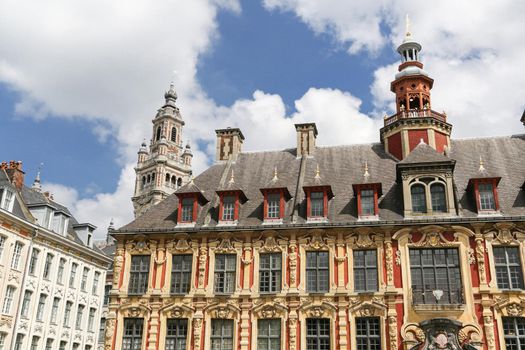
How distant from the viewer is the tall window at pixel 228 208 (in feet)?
96.2

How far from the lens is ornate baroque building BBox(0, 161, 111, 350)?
112 feet

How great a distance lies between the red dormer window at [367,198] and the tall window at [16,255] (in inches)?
883

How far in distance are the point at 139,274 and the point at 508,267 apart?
18.7 metres

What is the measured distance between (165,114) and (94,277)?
6594 centimetres

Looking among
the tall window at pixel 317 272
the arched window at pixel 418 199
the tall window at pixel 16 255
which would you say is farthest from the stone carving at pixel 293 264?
the tall window at pixel 16 255

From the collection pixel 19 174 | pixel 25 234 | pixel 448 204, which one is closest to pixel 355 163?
pixel 448 204

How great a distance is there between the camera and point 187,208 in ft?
98.3

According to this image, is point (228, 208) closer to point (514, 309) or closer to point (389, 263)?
point (389, 263)

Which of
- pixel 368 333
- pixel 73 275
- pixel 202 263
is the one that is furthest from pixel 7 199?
pixel 368 333

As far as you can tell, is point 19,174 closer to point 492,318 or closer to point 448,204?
point 448,204

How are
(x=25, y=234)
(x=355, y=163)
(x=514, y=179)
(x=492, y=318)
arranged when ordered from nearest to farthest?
(x=492, y=318), (x=514, y=179), (x=355, y=163), (x=25, y=234)

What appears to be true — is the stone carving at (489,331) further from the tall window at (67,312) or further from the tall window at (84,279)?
the tall window at (84,279)

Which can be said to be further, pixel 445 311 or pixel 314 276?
pixel 314 276

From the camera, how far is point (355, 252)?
27.2 metres
